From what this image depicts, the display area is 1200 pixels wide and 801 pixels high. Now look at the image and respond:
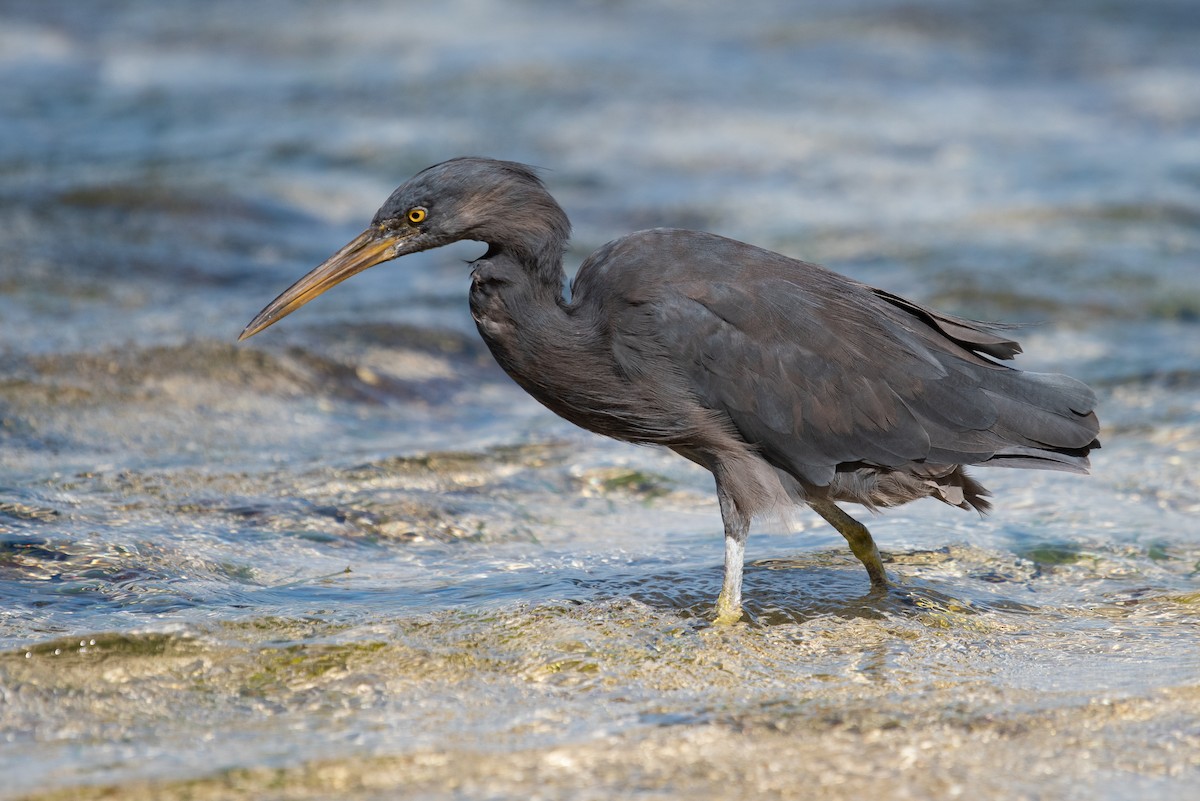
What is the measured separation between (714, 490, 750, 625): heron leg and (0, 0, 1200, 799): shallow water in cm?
10

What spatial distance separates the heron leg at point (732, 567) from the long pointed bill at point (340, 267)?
1.50 m

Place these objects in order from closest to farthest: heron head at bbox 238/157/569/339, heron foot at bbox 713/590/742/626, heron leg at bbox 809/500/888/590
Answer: heron foot at bbox 713/590/742/626 < heron head at bbox 238/157/569/339 < heron leg at bbox 809/500/888/590

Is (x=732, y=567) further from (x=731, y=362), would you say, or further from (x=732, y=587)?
→ (x=731, y=362)

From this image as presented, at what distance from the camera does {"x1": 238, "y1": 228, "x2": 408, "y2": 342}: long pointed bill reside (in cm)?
512

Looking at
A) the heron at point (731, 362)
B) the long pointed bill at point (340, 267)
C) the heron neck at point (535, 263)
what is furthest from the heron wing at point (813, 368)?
the long pointed bill at point (340, 267)

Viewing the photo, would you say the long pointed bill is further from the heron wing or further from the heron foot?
the heron foot

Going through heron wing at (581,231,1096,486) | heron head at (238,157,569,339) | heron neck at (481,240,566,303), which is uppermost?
heron head at (238,157,569,339)

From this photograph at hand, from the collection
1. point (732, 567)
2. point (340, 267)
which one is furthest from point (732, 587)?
point (340, 267)

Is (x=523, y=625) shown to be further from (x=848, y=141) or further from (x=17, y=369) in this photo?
(x=848, y=141)

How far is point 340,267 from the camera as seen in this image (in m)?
5.18

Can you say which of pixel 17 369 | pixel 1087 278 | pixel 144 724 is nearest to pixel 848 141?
pixel 1087 278

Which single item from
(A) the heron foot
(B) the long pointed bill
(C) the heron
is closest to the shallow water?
(A) the heron foot

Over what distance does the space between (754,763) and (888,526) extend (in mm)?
2566

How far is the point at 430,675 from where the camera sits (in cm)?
439
